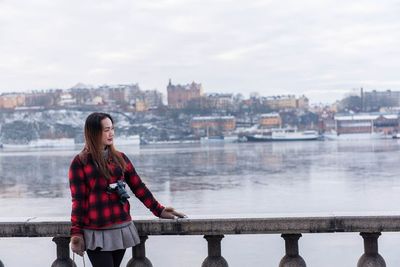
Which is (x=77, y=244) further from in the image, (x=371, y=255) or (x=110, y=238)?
(x=371, y=255)

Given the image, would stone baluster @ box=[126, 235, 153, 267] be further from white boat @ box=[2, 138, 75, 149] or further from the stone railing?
white boat @ box=[2, 138, 75, 149]

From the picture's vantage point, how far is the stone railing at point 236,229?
412 cm

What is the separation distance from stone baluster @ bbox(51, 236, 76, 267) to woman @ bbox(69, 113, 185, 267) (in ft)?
1.59

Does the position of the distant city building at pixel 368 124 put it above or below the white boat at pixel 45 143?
above

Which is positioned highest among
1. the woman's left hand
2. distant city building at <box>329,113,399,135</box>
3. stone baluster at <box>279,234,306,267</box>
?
the woman's left hand

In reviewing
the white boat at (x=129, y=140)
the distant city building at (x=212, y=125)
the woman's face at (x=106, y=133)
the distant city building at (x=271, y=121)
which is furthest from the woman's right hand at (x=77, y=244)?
the distant city building at (x=271, y=121)

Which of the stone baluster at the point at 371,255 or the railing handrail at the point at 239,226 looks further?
the railing handrail at the point at 239,226

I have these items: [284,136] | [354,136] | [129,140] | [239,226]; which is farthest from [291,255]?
[354,136]

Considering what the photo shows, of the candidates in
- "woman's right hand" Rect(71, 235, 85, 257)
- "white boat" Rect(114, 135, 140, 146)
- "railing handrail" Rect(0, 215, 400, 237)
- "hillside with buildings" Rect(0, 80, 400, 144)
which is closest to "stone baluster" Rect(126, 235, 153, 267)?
"railing handrail" Rect(0, 215, 400, 237)

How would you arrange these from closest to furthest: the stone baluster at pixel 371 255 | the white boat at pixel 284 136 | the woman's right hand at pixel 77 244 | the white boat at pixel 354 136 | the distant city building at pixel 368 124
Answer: the woman's right hand at pixel 77 244 → the stone baluster at pixel 371 255 → the white boat at pixel 284 136 → the white boat at pixel 354 136 → the distant city building at pixel 368 124

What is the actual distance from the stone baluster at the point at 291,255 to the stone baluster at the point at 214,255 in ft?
1.26

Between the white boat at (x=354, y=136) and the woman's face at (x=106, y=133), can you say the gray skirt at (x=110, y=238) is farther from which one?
the white boat at (x=354, y=136)

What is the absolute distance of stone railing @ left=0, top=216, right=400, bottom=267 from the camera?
4.12 metres

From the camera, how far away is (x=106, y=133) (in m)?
3.83
